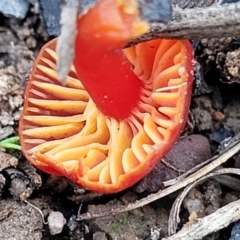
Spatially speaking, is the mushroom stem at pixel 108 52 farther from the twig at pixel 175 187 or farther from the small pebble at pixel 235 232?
the small pebble at pixel 235 232

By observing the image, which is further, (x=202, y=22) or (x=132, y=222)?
(x=132, y=222)

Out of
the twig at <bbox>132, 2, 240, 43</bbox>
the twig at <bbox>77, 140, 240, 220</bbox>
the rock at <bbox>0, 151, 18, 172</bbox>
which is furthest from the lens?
the rock at <bbox>0, 151, 18, 172</bbox>

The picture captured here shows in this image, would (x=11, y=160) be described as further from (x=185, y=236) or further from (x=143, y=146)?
(x=185, y=236)

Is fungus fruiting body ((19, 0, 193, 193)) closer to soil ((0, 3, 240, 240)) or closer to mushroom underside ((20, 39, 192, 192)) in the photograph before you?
mushroom underside ((20, 39, 192, 192))

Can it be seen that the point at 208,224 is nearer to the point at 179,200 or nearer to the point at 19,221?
the point at 179,200

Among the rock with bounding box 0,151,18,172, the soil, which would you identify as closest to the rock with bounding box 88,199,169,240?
the soil

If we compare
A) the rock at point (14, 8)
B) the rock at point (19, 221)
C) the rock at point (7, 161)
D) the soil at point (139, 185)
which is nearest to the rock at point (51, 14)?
the rock at point (14, 8)

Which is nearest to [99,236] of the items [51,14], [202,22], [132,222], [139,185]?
[132,222]

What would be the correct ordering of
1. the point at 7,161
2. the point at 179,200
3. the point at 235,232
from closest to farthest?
1. the point at 235,232
2. the point at 179,200
3. the point at 7,161
